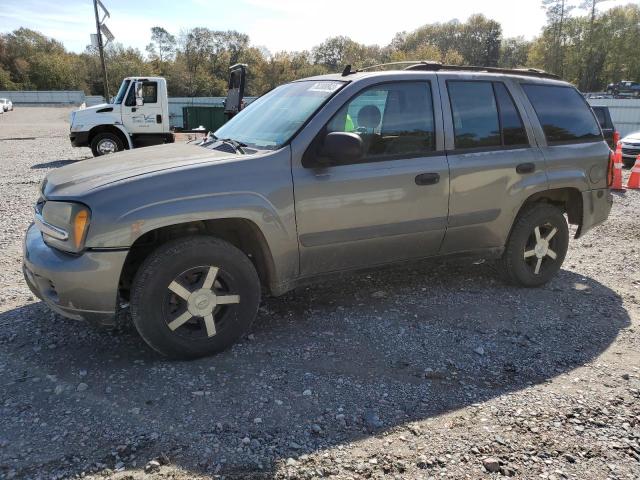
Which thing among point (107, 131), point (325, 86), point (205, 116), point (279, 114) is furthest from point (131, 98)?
point (325, 86)

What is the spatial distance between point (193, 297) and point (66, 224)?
33.8 inches

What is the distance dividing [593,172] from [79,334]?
4608mm

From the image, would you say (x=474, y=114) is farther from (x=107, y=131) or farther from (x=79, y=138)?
(x=79, y=138)

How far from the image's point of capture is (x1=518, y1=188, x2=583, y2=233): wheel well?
15.1 feet

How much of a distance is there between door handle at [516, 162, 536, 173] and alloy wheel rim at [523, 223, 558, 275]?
56 centimetres

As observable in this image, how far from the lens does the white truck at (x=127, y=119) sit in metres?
14.1

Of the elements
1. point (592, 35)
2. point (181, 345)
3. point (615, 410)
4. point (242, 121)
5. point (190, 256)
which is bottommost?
point (615, 410)

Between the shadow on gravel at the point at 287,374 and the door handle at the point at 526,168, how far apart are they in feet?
3.68

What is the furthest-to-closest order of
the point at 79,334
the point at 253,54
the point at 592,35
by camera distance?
the point at 253,54 → the point at 592,35 → the point at 79,334

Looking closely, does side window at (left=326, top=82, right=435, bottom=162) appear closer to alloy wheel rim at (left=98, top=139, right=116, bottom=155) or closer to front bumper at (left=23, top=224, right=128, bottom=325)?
front bumper at (left=23, top=224, right=128, bottom=325)

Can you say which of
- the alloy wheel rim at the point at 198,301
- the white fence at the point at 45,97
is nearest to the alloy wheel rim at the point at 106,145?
the alloy wheel rim at the point at 198,301

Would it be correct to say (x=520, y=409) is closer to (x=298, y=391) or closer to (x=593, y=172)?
(x=298, y=391)

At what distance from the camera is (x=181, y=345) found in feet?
10.7

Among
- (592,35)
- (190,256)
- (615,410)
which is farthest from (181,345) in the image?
(592,35)
